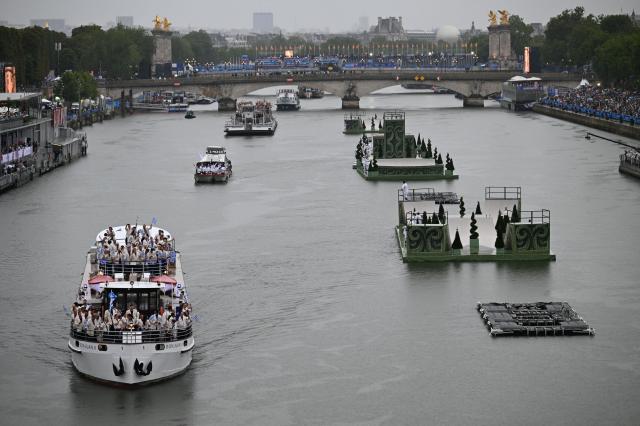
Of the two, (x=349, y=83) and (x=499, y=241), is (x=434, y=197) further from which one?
(x=349, y=83)

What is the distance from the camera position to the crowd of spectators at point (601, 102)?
110m

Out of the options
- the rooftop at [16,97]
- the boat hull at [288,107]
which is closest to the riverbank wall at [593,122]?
the boat hull at [288,107]

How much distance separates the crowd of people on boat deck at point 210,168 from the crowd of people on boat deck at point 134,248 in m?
34.3

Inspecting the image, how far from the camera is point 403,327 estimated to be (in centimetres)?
4053

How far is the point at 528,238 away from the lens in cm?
4925

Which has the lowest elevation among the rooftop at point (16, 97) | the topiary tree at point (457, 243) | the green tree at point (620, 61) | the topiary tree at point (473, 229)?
the topiary tree at point (457, 243)

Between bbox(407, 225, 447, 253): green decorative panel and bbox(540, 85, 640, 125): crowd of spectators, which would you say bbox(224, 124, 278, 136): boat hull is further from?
bbox(407, 225, 447, 253): green decorative panel

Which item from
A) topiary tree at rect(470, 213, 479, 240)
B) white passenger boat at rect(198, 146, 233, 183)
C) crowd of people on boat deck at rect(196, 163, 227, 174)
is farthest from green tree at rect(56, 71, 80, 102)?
topiary tree at rect(470, 213, 479, 240)

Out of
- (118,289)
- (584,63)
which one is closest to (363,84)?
(584,63)

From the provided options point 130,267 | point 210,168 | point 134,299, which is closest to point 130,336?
point 134,299

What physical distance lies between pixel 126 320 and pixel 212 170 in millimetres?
41618

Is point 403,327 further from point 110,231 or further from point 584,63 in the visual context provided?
point 584,63

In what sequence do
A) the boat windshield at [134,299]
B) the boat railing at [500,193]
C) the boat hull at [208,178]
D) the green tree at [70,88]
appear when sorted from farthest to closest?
the green tree at [70,88] < the boat hull at [208,178] < the boat railing at [500,193] < the boat windshield at [134,299]

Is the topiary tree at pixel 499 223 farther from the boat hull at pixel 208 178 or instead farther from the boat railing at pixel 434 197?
the boat hull at pixel 208 178
